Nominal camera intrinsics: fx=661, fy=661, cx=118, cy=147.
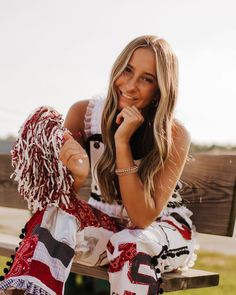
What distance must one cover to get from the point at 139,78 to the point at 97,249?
847mm

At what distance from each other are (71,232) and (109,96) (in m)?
0.84

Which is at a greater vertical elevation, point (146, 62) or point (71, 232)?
point (146, 62)

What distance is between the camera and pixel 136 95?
3.26m

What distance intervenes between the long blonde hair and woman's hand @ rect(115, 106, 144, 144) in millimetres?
106

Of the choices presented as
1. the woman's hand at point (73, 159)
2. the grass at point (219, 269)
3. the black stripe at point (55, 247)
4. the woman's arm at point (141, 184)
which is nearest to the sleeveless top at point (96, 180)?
the woman's arm at point (141, 184)

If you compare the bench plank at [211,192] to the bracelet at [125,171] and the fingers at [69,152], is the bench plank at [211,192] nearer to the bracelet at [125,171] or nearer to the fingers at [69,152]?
the bracelet at [125,171]

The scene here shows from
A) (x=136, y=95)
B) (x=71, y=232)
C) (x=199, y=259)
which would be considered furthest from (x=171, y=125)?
(x=199, y=259)

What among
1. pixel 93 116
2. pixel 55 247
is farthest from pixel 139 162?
pixel 55 247

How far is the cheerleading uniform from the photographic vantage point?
2.74 m

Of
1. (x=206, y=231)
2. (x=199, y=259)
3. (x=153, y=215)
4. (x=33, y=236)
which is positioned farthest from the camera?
(x=199, y=259)

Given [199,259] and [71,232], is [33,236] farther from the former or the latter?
[199,259]

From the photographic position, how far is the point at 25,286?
2.67 meters

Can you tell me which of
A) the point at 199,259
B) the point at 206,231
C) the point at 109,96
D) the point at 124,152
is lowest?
the point at 199,259

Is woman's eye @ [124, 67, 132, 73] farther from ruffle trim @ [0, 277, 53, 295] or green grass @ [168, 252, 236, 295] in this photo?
green grass @ [168, 252, 236, 295]
